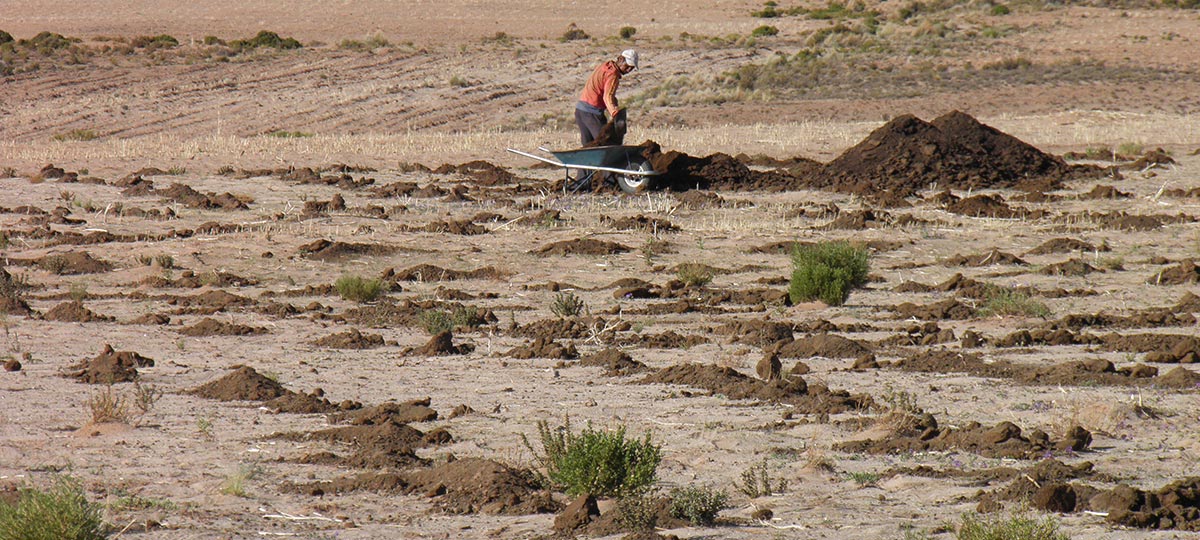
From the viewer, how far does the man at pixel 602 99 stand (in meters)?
15.9

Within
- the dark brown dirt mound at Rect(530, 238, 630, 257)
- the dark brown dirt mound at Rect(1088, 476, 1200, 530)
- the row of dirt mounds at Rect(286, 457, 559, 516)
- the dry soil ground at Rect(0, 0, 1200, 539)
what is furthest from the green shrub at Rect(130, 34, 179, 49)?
the dark brown dirt mound at Rect(1088, 476, 1200, 530)

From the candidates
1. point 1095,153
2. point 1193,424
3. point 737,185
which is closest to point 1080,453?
point 1193,424

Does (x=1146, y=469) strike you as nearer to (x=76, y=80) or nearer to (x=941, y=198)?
(x=941, y=198)

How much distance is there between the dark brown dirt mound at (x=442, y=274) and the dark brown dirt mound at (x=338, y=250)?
31.6 inches

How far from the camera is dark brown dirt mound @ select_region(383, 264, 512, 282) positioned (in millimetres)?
12562

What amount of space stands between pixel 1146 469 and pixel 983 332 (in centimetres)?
369

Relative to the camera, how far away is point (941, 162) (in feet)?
60.5

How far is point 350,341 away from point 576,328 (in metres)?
1.55

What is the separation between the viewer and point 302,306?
11.4 m

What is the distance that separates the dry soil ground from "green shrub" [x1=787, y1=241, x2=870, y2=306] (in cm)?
13

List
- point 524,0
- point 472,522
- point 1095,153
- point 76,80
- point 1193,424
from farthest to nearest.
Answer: point 524,0, point 76,80, point 1095,153, point 1193,424, point 472,522

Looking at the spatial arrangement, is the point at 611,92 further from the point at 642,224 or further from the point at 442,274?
the point at 442,274

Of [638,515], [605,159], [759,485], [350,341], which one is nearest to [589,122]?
[605,159]

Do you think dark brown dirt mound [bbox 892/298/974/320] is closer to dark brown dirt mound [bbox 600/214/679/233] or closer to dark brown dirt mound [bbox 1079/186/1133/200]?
dark brown dirt mound [bbox 600/214/679/233]
